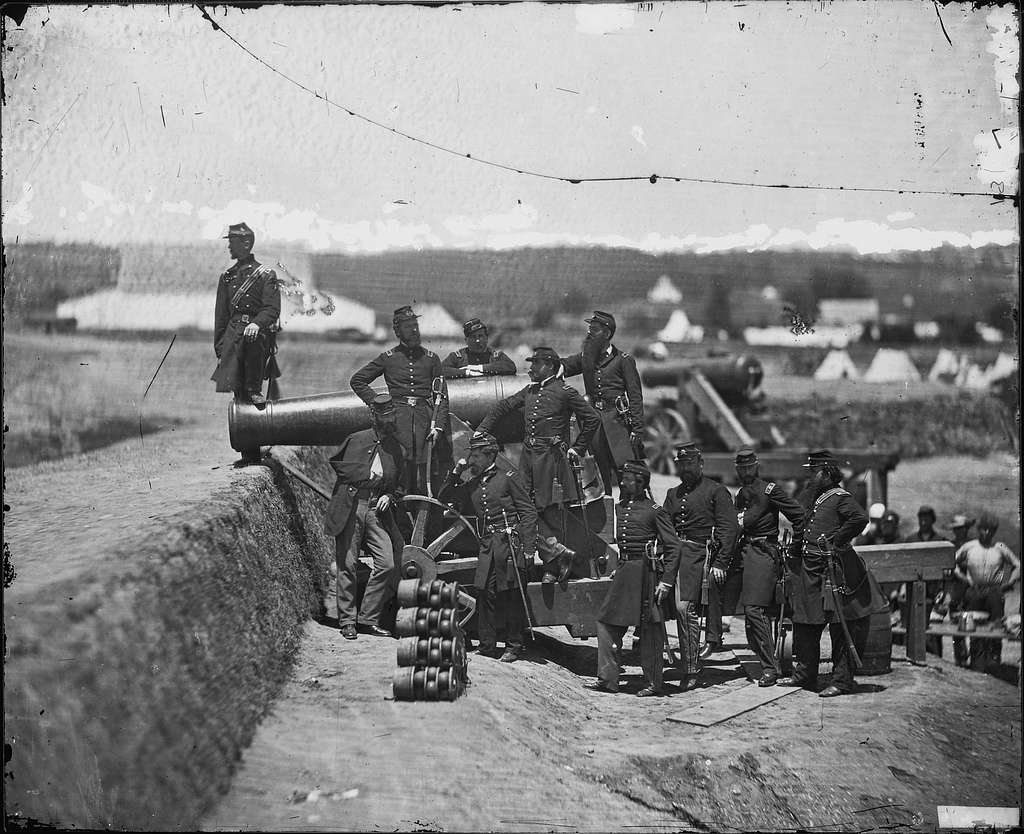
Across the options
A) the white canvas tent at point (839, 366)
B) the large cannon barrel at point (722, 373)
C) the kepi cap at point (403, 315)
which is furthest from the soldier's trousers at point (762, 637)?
the large cannon barrel at point (722, 373)

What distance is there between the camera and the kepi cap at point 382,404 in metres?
7.91

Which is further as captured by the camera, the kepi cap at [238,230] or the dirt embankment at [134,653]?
the kepi cap at [238,230]

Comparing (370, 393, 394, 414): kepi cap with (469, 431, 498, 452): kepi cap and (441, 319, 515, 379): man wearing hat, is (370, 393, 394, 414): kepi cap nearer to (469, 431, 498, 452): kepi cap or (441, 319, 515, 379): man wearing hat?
(441, 319, 515, 379): man wearing hat

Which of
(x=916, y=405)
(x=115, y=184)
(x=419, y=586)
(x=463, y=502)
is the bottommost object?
(x=419, y=586)

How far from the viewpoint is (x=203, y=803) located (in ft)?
19.1

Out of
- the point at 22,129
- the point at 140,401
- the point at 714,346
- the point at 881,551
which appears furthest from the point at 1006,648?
the point at 22,129

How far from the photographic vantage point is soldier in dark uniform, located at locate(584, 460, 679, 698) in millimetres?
7562

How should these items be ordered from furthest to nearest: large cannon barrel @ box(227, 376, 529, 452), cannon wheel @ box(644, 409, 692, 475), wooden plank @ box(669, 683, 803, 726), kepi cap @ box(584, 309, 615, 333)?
cannon wheel @ box(644, 409, 692, 475) < kepi cap @ box(584, 309, 615, 333) < large cannon barrel @ box(227, 376, 529, 452) < wooden plank @ box(669, 683, 803, 726)

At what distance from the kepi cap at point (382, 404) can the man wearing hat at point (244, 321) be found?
3.29 feet

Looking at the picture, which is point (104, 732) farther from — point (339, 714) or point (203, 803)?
point (339, 714)

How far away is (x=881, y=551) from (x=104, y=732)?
6.19 m

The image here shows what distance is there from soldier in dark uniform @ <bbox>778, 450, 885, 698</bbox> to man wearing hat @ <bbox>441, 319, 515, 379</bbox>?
2.66 metres

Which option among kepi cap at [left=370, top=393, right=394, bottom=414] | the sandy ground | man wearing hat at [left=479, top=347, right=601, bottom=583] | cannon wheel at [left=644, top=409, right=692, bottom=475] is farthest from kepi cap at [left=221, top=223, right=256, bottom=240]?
cannon wheel at [left=644, top=409, right=692, bottom=475]

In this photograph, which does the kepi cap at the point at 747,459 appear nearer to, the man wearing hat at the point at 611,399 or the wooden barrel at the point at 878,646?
the man wearing hat at the point at 611,399
